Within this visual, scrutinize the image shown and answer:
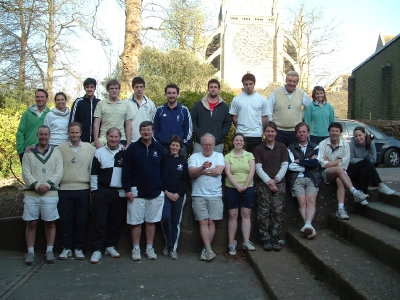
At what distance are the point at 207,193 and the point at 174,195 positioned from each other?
463 mm

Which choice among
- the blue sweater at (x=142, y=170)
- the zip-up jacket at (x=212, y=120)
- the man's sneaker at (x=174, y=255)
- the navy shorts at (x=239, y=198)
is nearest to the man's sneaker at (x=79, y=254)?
the blue sweater at (x=142, y=170)

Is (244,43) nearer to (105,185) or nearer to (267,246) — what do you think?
(267,246)

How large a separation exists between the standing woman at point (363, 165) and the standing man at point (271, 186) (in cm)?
112

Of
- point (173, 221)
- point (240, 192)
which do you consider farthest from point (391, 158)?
point (173, 221)

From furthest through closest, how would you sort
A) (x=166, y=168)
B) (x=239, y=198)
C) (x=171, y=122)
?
(x=171, y=122), (x=239, y=198), (x=166, y=168)

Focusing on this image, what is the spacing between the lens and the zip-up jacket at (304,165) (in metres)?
5.95

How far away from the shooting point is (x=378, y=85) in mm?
25438

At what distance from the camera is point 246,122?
20.9 feet

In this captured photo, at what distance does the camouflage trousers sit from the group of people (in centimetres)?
1

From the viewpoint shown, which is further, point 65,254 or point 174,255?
point 174,255

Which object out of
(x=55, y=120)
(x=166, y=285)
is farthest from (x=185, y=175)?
(x=55, y=120)

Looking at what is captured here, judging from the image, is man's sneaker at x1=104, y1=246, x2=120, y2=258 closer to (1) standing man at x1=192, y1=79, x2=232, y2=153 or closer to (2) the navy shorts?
(2) the navy shorts

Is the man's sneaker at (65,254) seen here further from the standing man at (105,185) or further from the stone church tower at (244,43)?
Answer: the stone church tower at (244,43)

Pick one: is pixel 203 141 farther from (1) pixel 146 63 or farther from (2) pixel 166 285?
(1) pixel 146 63
